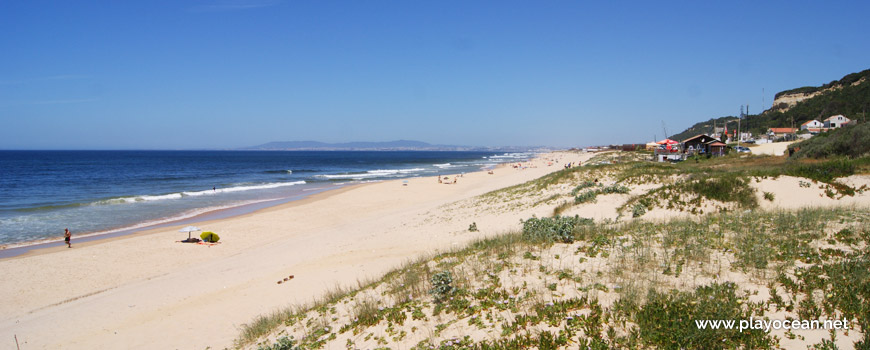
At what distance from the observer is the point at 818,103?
8019 centimetres

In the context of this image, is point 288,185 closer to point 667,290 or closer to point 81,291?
point 81,291

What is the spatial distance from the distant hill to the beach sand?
2918 inches

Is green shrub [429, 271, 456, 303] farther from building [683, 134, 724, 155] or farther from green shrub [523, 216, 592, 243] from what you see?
building [683, 134, 724, 155]

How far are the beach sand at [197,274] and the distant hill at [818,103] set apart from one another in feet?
243

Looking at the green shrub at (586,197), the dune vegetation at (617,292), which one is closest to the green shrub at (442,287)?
the dune vegetation at (617,292)

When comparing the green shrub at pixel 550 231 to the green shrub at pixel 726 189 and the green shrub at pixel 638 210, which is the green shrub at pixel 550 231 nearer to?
the green shrub at pixel 638 210

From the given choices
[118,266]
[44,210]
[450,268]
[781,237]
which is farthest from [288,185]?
[781,237]

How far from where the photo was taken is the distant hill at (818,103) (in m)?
67.9

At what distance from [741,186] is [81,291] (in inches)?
803

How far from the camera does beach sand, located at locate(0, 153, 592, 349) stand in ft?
28.0

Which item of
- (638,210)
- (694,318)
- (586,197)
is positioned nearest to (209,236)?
(586,197)

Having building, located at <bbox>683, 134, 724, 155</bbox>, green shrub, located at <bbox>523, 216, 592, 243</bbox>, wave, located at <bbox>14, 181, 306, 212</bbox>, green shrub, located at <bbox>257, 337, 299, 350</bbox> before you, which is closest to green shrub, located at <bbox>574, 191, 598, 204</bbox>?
green shrub, located at <bbox>523, 216, 592, 243</bbox>

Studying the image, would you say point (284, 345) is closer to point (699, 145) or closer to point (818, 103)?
point (699, 145)

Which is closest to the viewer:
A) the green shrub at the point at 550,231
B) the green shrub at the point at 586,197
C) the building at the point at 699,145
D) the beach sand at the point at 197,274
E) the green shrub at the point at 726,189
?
the green shrub at the point at 550,231
